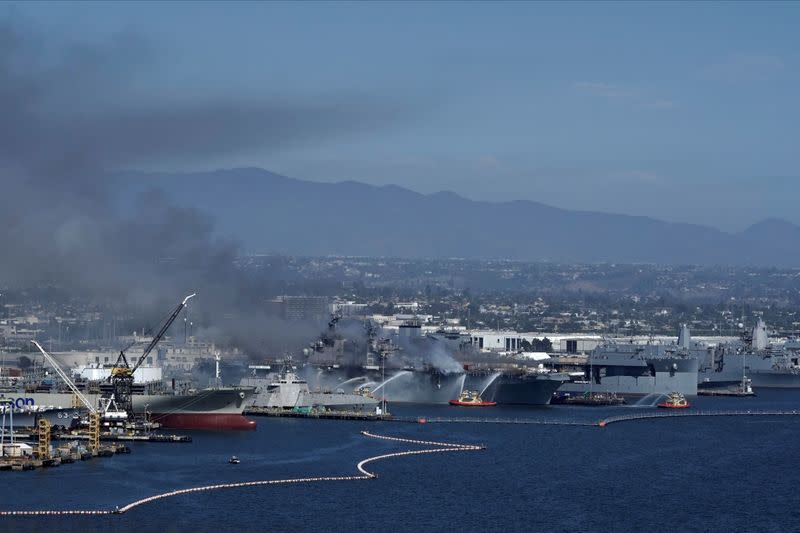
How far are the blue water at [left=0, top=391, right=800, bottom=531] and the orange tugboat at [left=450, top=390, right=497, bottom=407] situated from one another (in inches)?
459

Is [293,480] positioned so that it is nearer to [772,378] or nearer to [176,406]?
[176,406]

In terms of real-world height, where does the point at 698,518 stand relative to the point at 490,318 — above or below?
below

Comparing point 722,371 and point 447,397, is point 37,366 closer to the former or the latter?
point 447,397

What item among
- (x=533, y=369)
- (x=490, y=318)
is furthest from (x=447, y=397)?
(x=490, y=318)

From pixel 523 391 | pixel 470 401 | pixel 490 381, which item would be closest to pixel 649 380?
pixel 490 381

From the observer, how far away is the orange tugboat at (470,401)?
73.8 m

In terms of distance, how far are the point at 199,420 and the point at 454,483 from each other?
1945cm

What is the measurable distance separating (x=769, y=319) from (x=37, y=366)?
115m

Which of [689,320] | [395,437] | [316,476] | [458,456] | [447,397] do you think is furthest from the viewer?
[689,320]

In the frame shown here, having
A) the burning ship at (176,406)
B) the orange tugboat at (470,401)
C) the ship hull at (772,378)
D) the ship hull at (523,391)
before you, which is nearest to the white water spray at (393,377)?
the orange tugboat at (470,401)

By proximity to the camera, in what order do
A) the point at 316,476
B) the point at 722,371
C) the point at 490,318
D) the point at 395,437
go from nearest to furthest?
the point at 316,476 → the point at 395,437 → the point at 722,371 → the point at 490,318

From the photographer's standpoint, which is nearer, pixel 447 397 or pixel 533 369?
pixel 447 397

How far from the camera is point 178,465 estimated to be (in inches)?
1879

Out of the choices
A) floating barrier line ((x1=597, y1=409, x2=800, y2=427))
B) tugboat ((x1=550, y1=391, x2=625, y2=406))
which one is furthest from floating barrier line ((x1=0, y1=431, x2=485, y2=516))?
tugboat ((x1=550, y1=391, x2=625, y2=406))
